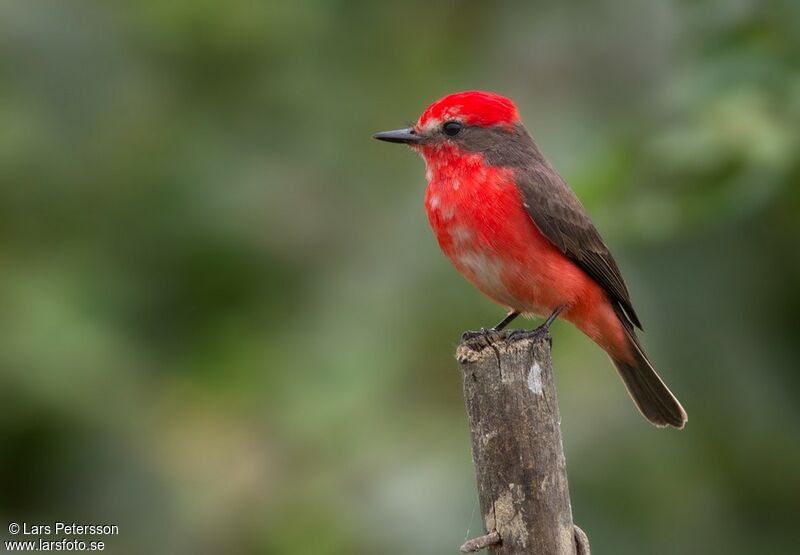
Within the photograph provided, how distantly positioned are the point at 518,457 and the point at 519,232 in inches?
69.2

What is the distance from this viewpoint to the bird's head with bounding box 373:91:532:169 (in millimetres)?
5988

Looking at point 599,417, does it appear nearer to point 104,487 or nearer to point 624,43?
point 624,43

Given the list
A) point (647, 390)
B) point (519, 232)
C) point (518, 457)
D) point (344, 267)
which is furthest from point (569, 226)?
point (518, 457)

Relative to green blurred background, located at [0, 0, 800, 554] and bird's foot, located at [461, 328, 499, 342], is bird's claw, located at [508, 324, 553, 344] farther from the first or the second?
green blurred background, located at [0, 0, 800, 554]

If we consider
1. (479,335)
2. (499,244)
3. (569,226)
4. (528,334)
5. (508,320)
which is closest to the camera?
(528,334)

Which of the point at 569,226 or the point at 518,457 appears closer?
the point at 518,457

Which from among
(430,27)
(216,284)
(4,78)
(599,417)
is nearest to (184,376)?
(216,284)

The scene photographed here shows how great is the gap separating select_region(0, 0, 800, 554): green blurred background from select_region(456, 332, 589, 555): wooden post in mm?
1127

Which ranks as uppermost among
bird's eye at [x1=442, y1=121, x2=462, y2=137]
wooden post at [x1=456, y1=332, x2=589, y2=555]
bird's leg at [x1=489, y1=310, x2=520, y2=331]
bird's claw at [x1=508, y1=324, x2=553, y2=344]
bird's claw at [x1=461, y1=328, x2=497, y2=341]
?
bird's eye at [x1=442, y1=121, x2=462, y2=137]

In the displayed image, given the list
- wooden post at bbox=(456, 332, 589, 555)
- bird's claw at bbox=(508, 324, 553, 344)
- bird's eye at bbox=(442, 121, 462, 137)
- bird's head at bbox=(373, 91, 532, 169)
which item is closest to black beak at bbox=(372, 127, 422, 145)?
bird's head at bbox=(373, 91, 532, 169)

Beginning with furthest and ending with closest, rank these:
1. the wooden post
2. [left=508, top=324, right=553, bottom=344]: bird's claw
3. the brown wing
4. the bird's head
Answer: the bird's head → the brown wing → [left=508, top=324, right=553, bottom=344]: bird's claw → the wooden post

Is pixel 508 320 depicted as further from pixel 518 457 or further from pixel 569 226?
pixel 518 457

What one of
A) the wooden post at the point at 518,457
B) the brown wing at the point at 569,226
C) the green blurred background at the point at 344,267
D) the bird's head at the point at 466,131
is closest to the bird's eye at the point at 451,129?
the bird's head at the point at 466,131

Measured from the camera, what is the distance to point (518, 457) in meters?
4.11
